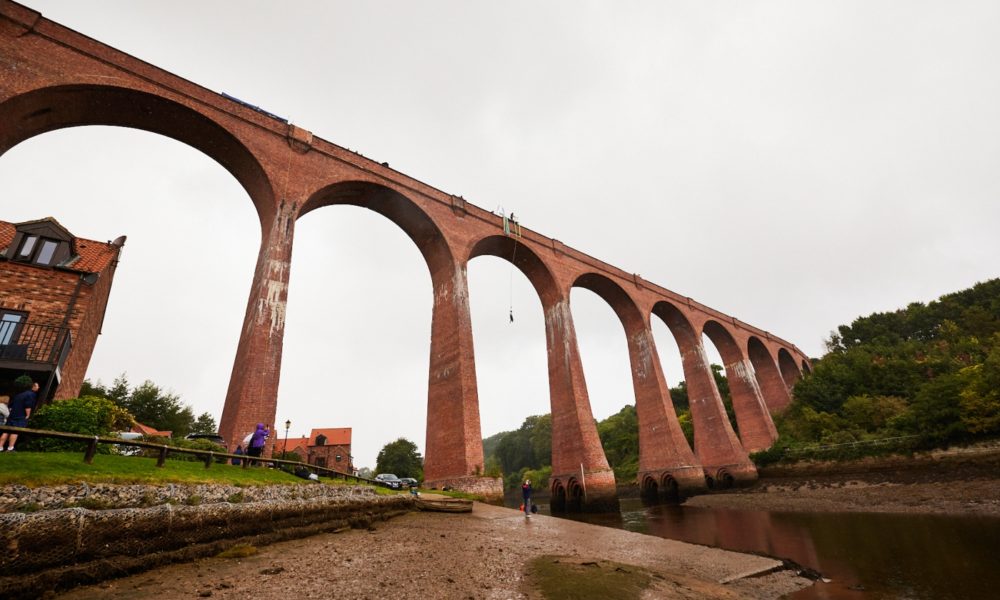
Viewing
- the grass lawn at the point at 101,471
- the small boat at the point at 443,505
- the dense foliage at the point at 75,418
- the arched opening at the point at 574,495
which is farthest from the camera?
the arched opening at the point at 574,495

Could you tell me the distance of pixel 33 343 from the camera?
1057cm

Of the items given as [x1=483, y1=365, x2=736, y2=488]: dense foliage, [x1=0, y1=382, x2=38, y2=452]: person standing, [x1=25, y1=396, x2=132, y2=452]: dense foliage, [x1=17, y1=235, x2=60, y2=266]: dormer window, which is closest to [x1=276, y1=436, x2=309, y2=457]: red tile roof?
[x1=483, y1=365, x2=736, y2=488]: dense foliage

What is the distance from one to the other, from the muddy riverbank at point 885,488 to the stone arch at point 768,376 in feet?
51.3

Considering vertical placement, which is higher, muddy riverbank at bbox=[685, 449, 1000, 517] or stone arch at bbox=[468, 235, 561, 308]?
stone arch at bbox=[468, 235, 561, 308]

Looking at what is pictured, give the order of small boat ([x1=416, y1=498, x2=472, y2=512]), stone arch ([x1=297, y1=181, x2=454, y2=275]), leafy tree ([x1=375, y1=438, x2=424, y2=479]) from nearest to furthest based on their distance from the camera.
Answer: small boat ([x1=416, y1=498, x2=472, y2=512]), stone arch ([x1=297, y1=181, x2=454, y2=275]), leafy tree ([x1=375, y1=438, x2=424, y2=479])

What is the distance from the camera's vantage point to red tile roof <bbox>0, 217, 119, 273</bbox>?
12548mm

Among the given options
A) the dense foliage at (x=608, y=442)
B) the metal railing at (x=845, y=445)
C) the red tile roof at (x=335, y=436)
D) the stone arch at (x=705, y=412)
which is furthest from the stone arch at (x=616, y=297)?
the red tile roof at (x=335, y=436)

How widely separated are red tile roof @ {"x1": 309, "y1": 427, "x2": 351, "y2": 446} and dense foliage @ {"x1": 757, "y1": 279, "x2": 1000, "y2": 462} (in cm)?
4346

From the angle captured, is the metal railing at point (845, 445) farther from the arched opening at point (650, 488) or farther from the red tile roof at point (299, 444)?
the red tile roof at point (299, 444)

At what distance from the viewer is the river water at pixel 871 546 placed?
21.4 ft

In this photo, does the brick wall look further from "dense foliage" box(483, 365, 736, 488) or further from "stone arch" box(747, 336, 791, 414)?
"stone arch" box(747, 336, 791, 414)

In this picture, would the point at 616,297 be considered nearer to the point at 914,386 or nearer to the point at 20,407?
the point at 914,386

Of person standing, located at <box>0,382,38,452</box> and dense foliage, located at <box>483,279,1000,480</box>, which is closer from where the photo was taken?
person standing, located at <box>0,382,38,452</box>

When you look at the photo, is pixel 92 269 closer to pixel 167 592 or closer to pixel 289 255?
pixel 289 255
